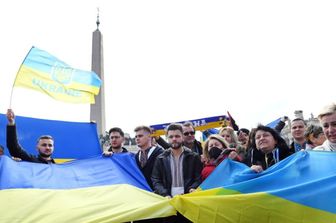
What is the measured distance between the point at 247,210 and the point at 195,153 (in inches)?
51.3

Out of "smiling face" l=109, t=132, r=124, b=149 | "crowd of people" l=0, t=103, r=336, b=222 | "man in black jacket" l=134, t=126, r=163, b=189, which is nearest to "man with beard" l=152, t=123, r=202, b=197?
"crowd of people" l=0, t=103, r=336, b=222

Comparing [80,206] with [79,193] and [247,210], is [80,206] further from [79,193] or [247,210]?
[247,210]

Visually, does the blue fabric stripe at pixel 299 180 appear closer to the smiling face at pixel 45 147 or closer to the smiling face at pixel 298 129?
the smiling face at pixel 298 129

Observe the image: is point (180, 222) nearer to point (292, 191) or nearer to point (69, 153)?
point (292, 191)

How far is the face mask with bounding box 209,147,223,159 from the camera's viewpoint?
4.46 meters

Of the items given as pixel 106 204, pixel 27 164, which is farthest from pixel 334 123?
pixel 27 164

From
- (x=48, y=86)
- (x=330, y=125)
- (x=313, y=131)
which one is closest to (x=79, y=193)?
(x=330, y=125)

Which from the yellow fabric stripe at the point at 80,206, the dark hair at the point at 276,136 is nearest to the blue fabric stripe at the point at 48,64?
the yellow fabric stripe at the point at 80,206

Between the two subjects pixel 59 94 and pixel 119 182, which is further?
pixel 59 94

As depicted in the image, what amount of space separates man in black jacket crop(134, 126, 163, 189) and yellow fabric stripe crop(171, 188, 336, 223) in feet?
4.51

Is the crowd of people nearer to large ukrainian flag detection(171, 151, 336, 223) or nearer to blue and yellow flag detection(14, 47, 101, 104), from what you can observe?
large ukrainian flag detection(171, 151, 336, 223)

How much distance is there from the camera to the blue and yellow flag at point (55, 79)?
693 centimetres

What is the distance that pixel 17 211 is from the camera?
3512 mm

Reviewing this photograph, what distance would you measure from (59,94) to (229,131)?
3.48 m
